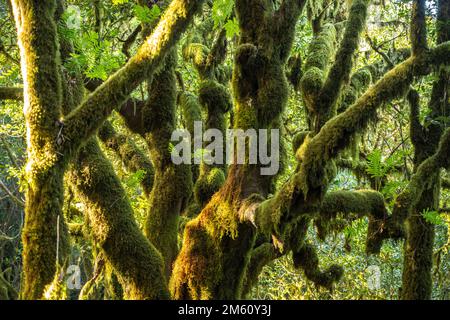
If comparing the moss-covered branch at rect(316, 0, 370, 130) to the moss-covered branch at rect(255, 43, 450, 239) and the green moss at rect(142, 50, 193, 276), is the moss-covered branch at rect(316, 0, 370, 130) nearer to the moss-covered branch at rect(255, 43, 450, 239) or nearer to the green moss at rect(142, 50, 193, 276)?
the moss-covered branch at rect(255, 43, 450, 239)

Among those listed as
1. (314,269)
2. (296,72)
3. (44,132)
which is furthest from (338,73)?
(314,269)

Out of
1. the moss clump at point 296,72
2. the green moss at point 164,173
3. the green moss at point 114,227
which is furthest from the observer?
the moss clump at point 296,72

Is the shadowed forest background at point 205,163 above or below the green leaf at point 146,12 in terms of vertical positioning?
below

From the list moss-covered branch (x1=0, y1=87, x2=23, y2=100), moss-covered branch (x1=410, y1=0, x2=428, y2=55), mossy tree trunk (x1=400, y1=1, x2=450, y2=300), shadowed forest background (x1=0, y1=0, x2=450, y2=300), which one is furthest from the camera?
mossy tree trunk (x1=400, y1=1, x2=450, y2=300)

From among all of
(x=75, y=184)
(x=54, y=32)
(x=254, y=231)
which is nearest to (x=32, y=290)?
(x=75, y=184)

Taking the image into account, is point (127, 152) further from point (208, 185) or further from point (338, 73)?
point (338, 73)

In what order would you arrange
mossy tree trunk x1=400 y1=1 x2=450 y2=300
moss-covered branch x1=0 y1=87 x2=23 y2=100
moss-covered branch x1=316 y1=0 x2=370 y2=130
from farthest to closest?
mossy tree trunk x1=400 y1=1 x2=450 y2=300 → moss-covered branch x1=0 y1=87 x2=23 y2=100 → moss-covered branch x1=316 y1=0 x2=370 y2=130

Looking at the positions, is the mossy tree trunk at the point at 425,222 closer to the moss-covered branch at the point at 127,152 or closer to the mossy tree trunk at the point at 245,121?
the mossy tree trunk at the point at 245,121

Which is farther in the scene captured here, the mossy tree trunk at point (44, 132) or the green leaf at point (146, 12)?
the green leaf at point (146, 12)

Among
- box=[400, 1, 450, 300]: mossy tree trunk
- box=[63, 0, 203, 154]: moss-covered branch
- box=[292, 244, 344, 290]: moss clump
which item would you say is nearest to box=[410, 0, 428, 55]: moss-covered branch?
box=[400, 1, 450, 300]: mossy tree trunk

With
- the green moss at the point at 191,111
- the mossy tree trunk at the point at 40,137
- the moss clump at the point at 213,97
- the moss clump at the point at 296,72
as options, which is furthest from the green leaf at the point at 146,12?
the moss clump at the point at 296,72

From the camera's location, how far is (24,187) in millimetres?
4383
